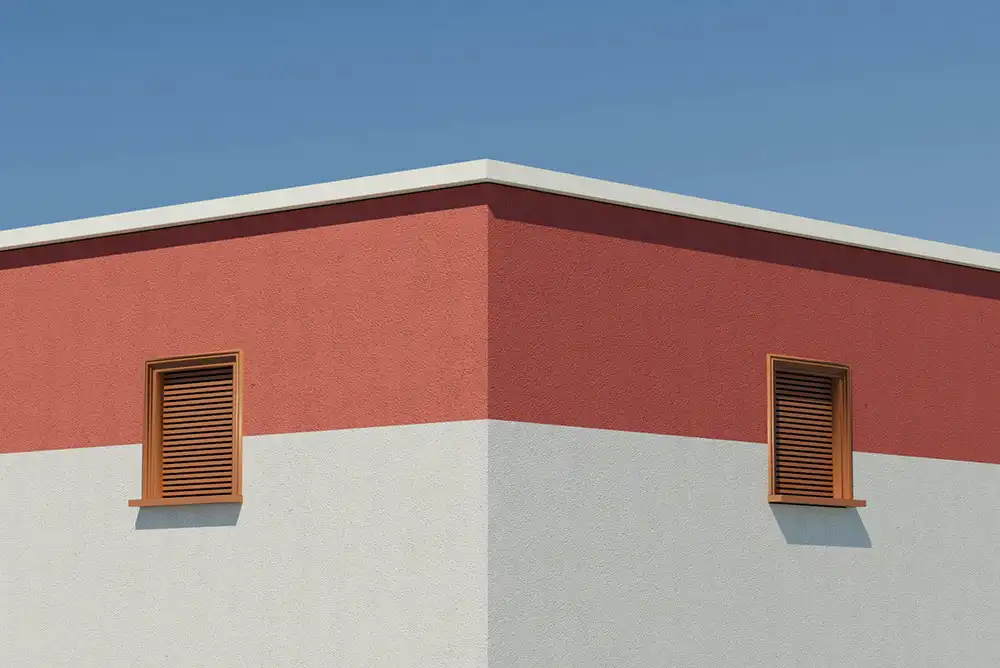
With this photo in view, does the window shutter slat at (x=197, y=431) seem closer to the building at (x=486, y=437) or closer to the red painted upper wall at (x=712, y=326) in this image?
the building at (x=486, y=437)

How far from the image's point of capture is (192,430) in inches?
640

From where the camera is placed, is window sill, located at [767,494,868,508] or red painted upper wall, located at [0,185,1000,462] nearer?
red painted upper wall, located at [0,185,1000,462]

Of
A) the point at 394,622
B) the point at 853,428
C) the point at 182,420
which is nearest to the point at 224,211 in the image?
the point at 182,420

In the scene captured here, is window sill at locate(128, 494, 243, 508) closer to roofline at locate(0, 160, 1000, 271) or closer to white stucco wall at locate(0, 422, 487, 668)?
white stucco wall at locate(0, 422, 487, 668)

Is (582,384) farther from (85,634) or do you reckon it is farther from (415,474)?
(85,634)

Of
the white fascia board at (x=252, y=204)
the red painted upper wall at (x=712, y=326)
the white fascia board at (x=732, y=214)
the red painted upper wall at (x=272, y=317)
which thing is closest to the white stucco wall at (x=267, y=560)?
the red painted upper wall at (x=272, y=317)

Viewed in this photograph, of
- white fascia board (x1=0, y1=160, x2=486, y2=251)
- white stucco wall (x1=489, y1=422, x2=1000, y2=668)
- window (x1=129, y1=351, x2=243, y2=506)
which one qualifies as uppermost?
white fascia board (x1=0, y1=160, x2=486, y2=251)

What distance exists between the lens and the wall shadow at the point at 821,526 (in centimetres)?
1658

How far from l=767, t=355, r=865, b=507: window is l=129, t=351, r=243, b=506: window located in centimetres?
454

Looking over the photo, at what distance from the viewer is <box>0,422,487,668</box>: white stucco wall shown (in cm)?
1449

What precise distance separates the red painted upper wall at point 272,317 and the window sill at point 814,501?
131 inches

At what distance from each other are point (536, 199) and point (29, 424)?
5.38 metres

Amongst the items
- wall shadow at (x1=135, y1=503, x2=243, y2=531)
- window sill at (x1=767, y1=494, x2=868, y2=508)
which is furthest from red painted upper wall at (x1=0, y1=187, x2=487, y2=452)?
window sill at (x1=767, y1=494, x2=868, y2=508)

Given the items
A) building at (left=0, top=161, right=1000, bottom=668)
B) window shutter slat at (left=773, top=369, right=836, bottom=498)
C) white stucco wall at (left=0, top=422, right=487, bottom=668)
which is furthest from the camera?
window shutter slat at (left=773, top=369, right=836, bottom=498)
